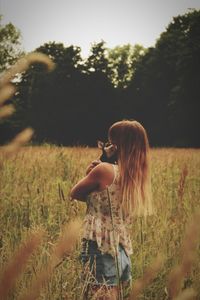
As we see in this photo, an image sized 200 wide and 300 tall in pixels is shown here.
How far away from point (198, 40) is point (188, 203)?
883 inches

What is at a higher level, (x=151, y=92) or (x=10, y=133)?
(x=151, y=92)

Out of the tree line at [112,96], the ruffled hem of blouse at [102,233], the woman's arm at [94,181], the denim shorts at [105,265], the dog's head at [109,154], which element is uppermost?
the tree line at [112,96]

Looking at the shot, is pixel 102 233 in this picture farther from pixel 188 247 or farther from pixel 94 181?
pixel 188 247

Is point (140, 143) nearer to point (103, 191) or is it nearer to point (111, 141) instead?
point (111, 141)

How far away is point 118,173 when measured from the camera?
2125mm

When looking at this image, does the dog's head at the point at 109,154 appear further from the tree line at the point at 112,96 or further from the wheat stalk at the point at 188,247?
the tree line at the point at 112,96

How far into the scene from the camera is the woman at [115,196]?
2070mm

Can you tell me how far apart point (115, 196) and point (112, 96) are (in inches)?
1089

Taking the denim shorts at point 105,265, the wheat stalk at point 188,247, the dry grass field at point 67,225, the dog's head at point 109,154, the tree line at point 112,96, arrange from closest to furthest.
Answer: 1. the wheat stalk at point 188,247
2. the dry grass field at point 67,225
3. the denim shorts at point 105,265
4. the dog's head at point 109,154
5. the tree line at point 112,96

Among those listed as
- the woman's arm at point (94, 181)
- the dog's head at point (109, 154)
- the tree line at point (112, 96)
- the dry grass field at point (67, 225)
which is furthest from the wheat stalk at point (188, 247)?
the tree line at point (112, 96)

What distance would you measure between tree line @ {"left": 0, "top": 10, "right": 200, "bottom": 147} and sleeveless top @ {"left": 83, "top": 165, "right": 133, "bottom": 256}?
74.2 feet

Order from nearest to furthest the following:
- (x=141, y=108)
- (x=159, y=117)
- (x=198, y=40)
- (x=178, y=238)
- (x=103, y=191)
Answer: (x=103, y=191)
(x=178, y=238)
(x=198, y=40)
(x=159, y=117)
(x=141, y=108)

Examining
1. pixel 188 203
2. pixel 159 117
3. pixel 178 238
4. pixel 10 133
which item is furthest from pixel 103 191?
pixel 159 117

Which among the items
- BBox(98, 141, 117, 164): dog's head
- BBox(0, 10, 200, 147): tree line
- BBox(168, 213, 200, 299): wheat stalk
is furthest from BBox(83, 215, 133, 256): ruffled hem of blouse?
BBox(0, 10, 200, 147): tree line
